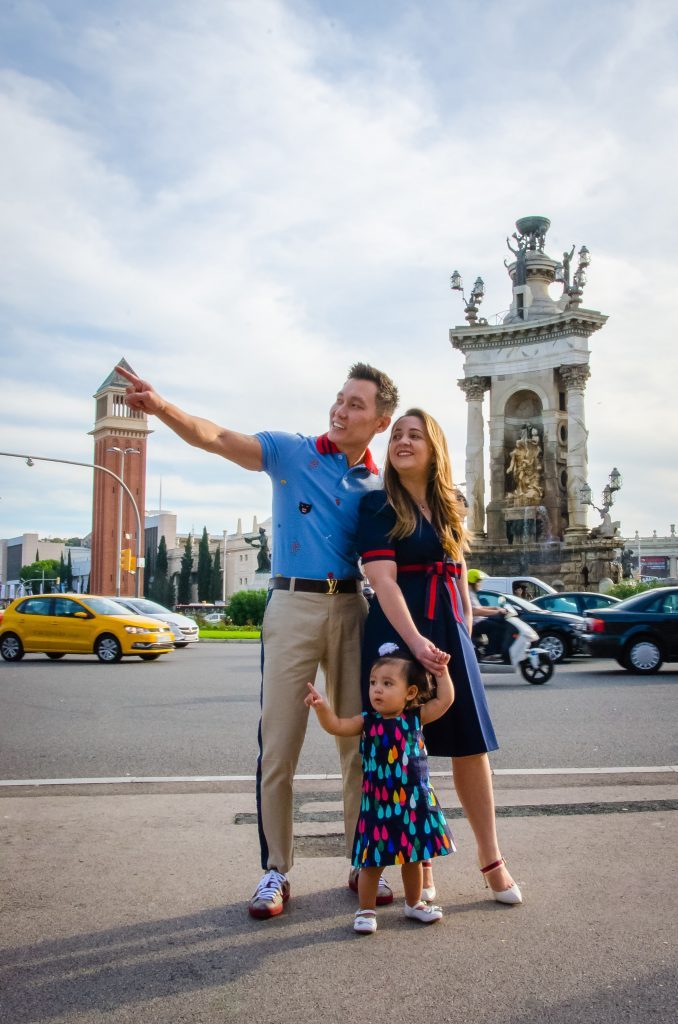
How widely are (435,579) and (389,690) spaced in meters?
0.55

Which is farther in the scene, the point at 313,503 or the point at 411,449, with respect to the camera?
the point at 313,503

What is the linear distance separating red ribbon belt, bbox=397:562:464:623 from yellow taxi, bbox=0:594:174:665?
52.4 feet

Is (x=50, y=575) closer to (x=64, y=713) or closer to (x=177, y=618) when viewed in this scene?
(x=177, y=618)

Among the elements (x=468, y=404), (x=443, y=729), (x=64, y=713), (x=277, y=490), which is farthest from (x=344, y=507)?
(x=468, y=404)

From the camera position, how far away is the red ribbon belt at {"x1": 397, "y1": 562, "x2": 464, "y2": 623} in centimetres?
398

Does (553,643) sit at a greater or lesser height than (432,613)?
lesser

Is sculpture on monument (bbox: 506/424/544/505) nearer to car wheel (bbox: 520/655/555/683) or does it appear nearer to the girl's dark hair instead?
car wheel (bbox: 520/655/555/683)

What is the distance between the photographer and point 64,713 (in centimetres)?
1065

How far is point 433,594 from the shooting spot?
3988mm

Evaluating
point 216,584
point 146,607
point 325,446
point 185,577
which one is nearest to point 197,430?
point 325,446

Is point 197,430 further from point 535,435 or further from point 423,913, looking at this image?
point 535,435

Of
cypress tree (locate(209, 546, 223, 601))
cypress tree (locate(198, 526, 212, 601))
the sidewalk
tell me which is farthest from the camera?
cypress tree (locate(209, 546, 223, 601))

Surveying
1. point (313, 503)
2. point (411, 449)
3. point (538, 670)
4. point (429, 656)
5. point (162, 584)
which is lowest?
point (538, 670)

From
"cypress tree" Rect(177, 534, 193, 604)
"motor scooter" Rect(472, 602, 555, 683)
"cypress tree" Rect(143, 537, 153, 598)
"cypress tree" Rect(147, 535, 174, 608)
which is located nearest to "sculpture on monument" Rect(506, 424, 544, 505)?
"motor scooter" Rect(472, 602, 555, 683)
